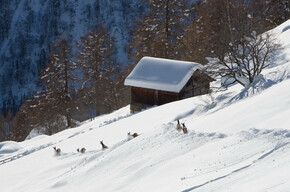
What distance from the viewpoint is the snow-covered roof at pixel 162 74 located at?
2508cm

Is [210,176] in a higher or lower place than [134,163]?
higher

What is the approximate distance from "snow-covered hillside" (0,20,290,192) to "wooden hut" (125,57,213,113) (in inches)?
276

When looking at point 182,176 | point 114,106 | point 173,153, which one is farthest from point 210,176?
point 114,106

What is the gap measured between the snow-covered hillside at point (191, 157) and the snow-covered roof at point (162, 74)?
6.89 metres

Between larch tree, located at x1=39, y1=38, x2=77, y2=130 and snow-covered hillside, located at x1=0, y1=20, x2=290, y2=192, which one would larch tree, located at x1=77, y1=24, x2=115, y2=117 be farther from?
snow-covered hillside, located at x1=0, y1=20, x2=290, y2=192

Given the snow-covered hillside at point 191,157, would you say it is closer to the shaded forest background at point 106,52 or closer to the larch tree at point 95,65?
the shaded forest background at point 106,52

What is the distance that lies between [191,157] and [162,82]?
15061 millimetres

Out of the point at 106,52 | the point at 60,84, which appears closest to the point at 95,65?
the point at 106,52

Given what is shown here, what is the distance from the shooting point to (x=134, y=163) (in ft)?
37.3

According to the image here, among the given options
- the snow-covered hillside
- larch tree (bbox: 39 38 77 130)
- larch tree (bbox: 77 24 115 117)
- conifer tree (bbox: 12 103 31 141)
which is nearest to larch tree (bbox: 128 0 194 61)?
larch tree (bbox: 77 24 115 117)

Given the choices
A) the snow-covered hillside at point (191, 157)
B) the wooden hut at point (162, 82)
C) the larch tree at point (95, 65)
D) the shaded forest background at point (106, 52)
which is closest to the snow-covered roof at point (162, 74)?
the wooden hut at point (162, 82)

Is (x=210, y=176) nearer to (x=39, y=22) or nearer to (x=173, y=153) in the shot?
(x=173, y=153)

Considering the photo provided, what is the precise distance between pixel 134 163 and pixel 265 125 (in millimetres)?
3887

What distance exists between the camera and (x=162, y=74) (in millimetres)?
25609
